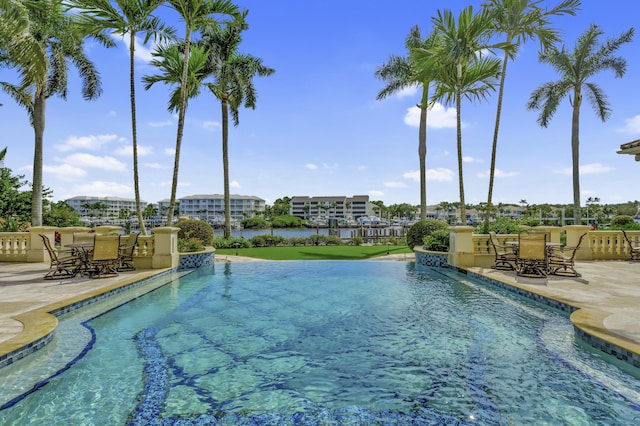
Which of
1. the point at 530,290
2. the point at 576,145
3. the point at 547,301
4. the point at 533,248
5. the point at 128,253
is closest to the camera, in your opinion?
the point at 547,301

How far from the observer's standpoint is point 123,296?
8414mm

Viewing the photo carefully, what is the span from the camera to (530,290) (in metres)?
7.71

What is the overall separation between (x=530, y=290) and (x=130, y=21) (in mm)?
17285

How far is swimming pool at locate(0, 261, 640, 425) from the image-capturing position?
11.2 ft

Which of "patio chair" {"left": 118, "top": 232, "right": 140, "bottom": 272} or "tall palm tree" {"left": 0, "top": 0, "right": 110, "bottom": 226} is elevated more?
"tall palm tree" {"left": 0, "top": 0, "right": 110, "bottom": 226}

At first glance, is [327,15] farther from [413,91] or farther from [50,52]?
[50,52]

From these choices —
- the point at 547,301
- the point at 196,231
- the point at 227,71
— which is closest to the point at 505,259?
the point at 547,301

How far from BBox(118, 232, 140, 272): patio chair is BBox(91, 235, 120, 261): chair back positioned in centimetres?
105

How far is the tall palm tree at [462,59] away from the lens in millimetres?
14062

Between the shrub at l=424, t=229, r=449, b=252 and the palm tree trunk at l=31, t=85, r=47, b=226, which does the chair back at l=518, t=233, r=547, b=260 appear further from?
the palm tree trunk at l=31, t=85, r=47, b=226

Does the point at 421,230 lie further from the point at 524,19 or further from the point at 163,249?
the point at 163,249

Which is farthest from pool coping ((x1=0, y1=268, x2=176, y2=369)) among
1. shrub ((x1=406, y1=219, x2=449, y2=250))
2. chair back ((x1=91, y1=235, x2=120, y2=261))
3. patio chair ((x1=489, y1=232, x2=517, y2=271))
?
shrub ((x1=406, y1=219, x2=449, y2=250))

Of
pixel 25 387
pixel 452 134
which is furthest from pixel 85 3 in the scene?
pixel 452 134

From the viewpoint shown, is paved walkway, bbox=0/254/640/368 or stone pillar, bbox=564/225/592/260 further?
stone pillar, bbox=564/225/592/260
